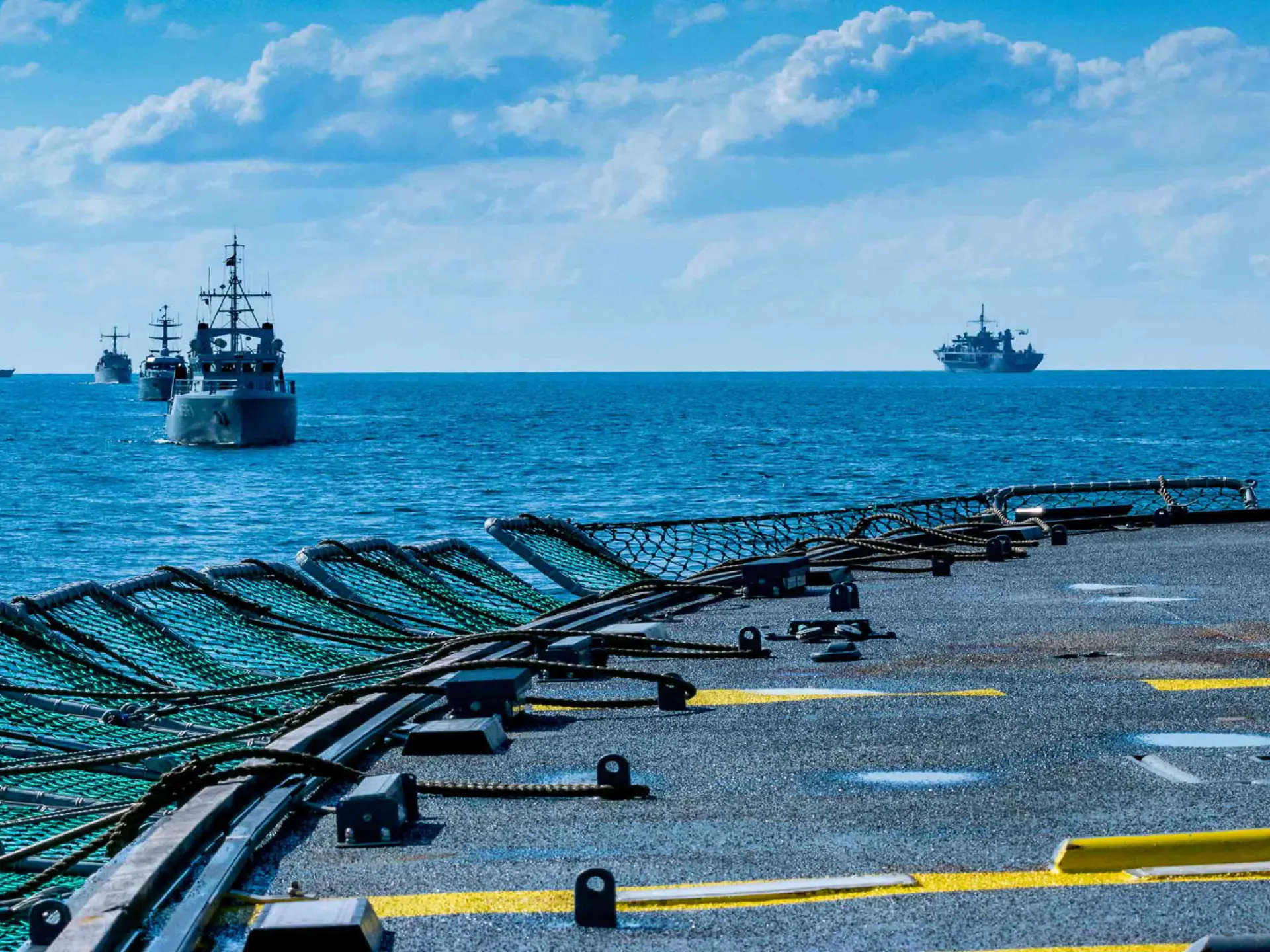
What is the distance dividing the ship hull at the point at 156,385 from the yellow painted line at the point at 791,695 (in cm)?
18308

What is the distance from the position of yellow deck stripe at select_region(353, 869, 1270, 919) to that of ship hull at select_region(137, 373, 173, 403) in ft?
610

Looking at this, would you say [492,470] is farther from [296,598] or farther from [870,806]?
[870,806]

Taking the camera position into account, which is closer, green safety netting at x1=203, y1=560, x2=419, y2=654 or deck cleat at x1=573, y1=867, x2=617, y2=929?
deck cleat at x1=573, y1=867, x2=617, y2=929

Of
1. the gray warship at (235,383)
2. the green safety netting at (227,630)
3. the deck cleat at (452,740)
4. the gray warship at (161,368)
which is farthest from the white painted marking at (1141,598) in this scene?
the gray warship at (161,368)

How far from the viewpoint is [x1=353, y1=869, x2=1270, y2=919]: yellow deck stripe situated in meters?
4.71

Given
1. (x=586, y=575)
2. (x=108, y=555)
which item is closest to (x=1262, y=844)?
(x=586, y=575)

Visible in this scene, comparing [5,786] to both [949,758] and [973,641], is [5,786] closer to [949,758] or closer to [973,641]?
[949,758]

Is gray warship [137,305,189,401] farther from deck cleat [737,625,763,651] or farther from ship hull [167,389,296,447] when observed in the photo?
deck cleat [737,625,763,651]

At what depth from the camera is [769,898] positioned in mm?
4750

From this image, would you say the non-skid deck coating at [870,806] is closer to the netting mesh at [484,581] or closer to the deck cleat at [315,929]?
the deck cleat at [315,929]

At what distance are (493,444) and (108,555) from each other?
58049 millimetres

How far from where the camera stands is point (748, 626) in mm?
10828

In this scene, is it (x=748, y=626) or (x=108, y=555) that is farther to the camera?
(x=108, y=555)

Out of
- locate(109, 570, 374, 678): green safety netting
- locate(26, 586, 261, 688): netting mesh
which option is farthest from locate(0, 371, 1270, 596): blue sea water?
locate(26, 586, 261, 688): netting mesh
